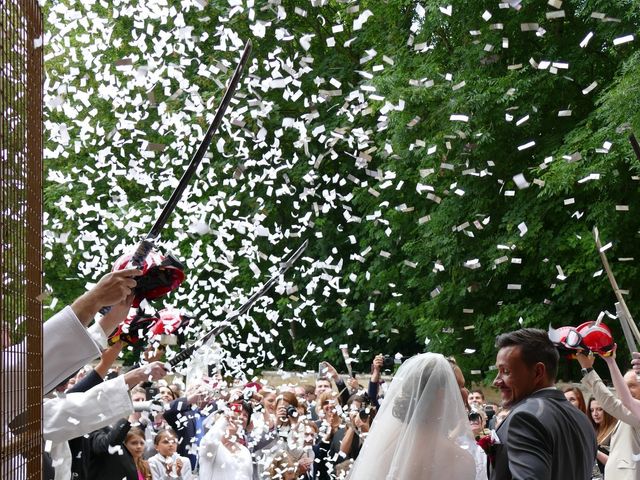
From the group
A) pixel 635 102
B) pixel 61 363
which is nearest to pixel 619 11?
pixel 635 102

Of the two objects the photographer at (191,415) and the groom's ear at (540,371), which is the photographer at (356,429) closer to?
the photographer at (191,415)

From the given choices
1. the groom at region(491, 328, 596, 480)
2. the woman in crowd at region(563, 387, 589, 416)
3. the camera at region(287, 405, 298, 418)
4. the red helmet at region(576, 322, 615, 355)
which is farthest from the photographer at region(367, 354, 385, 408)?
the groom at region(491, 328, 596, 480)

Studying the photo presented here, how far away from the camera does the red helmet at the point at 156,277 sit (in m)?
4.43

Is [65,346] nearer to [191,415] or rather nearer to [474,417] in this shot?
[474,417]

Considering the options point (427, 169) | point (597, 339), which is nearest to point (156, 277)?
point (597, 339)

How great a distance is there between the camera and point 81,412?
4719 millimetres

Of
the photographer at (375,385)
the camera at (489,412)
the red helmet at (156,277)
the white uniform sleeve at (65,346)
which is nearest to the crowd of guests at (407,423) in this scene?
the white uniform sleeve at (65,346)

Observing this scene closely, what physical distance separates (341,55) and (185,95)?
4.20 m

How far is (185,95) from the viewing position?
19.1 metres

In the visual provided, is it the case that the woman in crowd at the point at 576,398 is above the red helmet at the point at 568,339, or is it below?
→ below

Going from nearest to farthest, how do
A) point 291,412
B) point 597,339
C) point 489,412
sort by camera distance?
1. point 597,339
2. point 489,412
3. point 291,412

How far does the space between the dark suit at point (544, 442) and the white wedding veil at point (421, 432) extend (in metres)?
0.17

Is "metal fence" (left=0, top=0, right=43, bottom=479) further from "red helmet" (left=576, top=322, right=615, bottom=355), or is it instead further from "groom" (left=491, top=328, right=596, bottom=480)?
"red helmet" (left=576, top=322, right=615, bottom=355)

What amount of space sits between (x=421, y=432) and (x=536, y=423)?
510 mm
